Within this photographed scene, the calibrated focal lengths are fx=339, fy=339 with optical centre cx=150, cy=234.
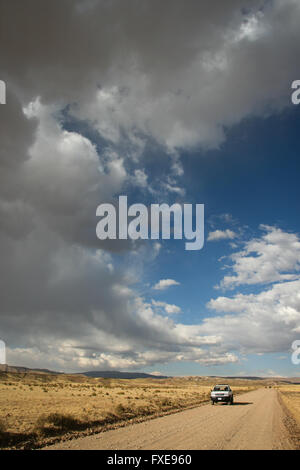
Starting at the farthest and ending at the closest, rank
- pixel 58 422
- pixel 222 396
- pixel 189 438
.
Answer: pixel 222 396, pixel 58 422, pixel 189 438

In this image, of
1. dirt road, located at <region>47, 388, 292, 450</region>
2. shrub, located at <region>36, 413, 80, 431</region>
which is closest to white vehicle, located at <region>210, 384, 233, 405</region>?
dirt road, located at <region>47, 388, 292, 450</region>

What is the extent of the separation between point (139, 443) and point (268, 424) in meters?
9.22

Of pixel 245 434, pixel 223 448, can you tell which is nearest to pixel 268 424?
pixel 245 434

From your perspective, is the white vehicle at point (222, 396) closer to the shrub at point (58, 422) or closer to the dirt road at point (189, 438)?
the dirt road at point (189, 438)

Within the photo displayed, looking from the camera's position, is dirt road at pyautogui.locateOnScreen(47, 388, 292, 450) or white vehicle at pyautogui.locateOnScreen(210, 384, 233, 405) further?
white vehicle at pyautogui.locateOnScreen(210, 384, 233, 405)

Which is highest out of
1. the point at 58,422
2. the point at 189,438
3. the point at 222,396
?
the point at 189,438

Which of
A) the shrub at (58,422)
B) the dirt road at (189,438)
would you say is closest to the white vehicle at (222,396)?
the dirt road at (189,438)

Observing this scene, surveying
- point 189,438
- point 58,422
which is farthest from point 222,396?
point 189,438

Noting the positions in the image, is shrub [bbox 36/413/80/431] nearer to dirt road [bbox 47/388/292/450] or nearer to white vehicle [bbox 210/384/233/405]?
dirt road [bbox 47/388/292/450]

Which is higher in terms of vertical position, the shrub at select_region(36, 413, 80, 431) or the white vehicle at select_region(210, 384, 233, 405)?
the shrub at select_region(36, 413, 80, 431)

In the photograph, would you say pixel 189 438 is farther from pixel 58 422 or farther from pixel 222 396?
pixel 222 396
